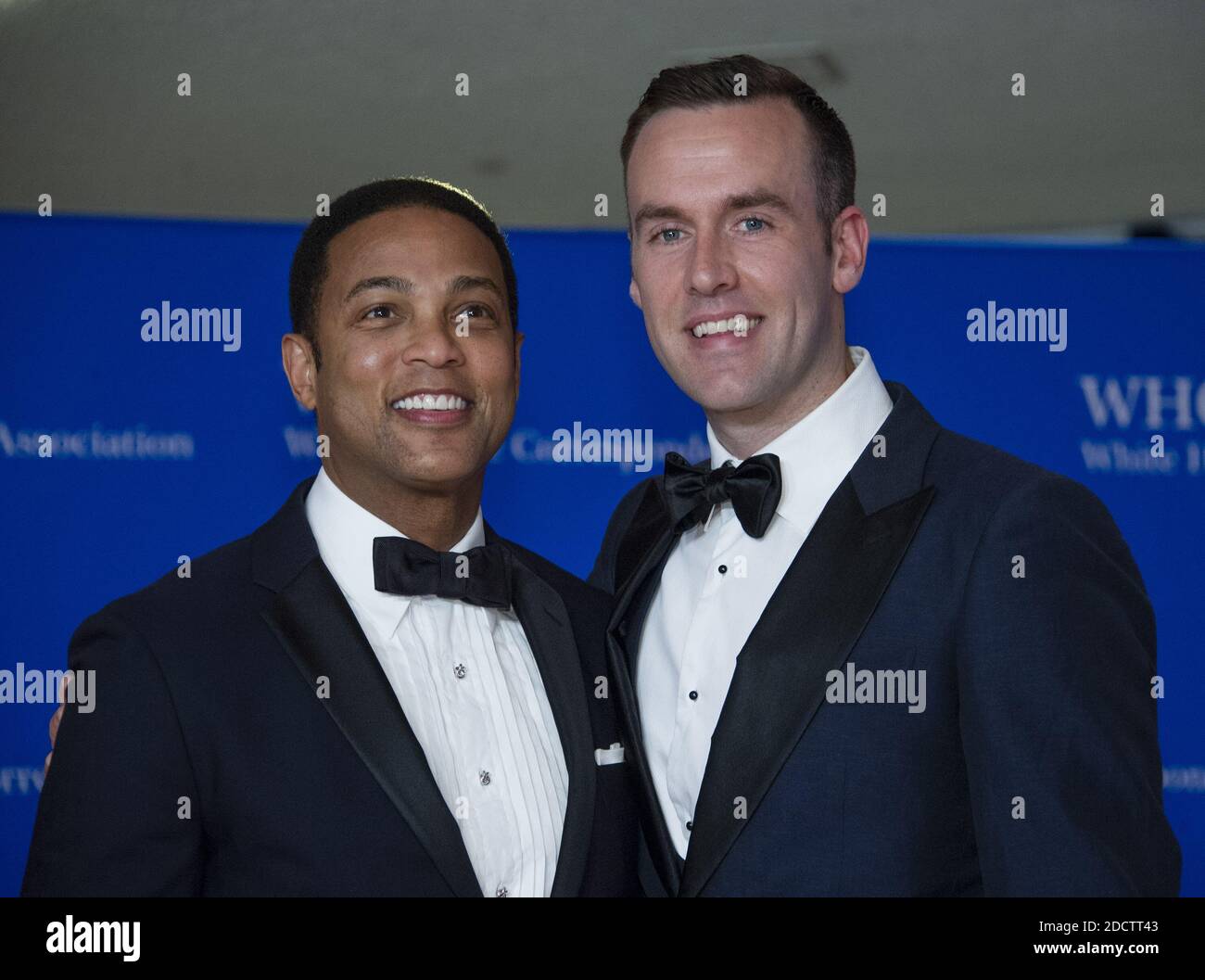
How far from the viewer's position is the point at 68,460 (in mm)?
3500

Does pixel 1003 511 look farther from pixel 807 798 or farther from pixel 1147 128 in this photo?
pixel 1147 128

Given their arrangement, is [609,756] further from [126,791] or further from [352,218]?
[352,218]

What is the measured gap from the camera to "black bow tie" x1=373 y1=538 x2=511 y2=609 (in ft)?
7.33

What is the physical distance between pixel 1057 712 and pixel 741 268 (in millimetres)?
915

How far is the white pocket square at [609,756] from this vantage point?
2.32 meters

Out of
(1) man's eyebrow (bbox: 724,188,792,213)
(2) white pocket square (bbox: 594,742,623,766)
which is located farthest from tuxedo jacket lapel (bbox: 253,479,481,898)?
(1) man's eyebrow (bbox: 724,188,792,213)


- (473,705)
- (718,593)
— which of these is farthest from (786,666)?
(473,705)

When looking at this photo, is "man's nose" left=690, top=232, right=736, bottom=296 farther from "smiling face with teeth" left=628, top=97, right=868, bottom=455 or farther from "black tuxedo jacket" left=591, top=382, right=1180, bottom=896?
"black tuxedo jacket" left=591, top=382, right=1180, bottom=896

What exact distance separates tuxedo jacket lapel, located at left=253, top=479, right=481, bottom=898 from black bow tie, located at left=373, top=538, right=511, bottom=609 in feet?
0.28

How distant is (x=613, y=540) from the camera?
9.73ft

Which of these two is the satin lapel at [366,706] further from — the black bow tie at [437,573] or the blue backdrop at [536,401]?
the blue backdrop at [536,401]

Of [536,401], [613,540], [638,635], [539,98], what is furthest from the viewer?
[539,98]

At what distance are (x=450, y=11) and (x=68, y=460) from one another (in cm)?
157
